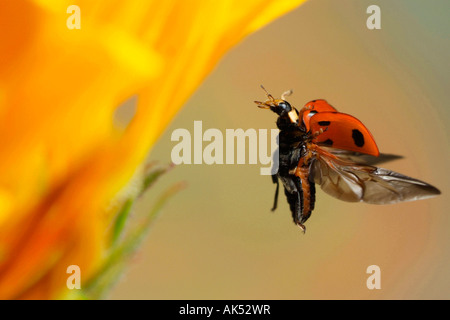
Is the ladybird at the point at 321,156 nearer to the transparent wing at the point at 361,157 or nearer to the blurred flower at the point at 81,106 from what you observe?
the transparent wing at the point at 361,157

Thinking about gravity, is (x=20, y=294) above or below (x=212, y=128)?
below

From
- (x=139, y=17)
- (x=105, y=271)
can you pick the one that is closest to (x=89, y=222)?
(x=105, y=271)

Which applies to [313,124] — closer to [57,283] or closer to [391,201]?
[391,201]

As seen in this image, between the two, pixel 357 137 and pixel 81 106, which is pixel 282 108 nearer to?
pixel 357 137

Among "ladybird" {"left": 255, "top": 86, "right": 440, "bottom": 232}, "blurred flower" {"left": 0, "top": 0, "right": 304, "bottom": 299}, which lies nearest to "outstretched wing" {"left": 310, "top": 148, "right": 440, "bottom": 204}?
"ladybird" {"left": 255, "top": 86, "right": 440, "bottom": 232}

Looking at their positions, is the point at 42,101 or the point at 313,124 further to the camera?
the point at 313,124

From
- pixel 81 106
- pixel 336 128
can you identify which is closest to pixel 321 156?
pixel 336 128

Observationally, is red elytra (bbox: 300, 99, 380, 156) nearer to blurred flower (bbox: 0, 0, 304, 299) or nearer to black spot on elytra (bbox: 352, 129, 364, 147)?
black spot on elytra (bbox: 352, 129, 364, 147)
